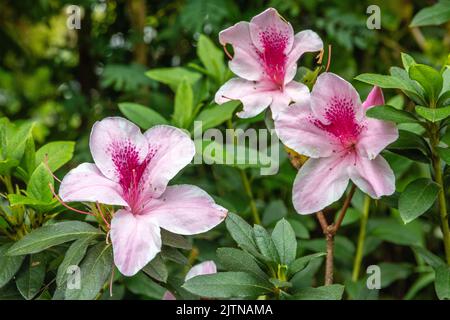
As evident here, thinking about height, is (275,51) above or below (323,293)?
above

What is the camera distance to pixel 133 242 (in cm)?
81

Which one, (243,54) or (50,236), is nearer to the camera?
(50,236)

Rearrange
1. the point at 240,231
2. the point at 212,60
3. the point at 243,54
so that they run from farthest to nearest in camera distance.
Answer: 1. the point at 212,60
2. the point at 243,54
3. the point at 240,231

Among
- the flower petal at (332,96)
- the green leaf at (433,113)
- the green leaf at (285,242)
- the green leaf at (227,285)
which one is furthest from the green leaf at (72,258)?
the green leaf at (433,113)

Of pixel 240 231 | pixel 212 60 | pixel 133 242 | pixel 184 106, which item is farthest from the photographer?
pixel 212 60

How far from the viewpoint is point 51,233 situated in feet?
2.98

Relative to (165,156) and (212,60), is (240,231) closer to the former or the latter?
(165,156)

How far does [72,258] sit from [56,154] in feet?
0.81

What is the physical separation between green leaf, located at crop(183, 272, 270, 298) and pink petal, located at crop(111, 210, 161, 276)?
3.0 inches

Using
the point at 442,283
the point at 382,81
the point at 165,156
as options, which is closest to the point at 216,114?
the point at 165,156

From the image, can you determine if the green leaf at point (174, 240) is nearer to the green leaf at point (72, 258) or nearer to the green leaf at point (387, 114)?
the green leaf at point (72, 258)

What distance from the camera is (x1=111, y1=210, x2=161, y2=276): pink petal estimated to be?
79 cm

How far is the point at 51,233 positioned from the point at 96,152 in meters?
0.13
